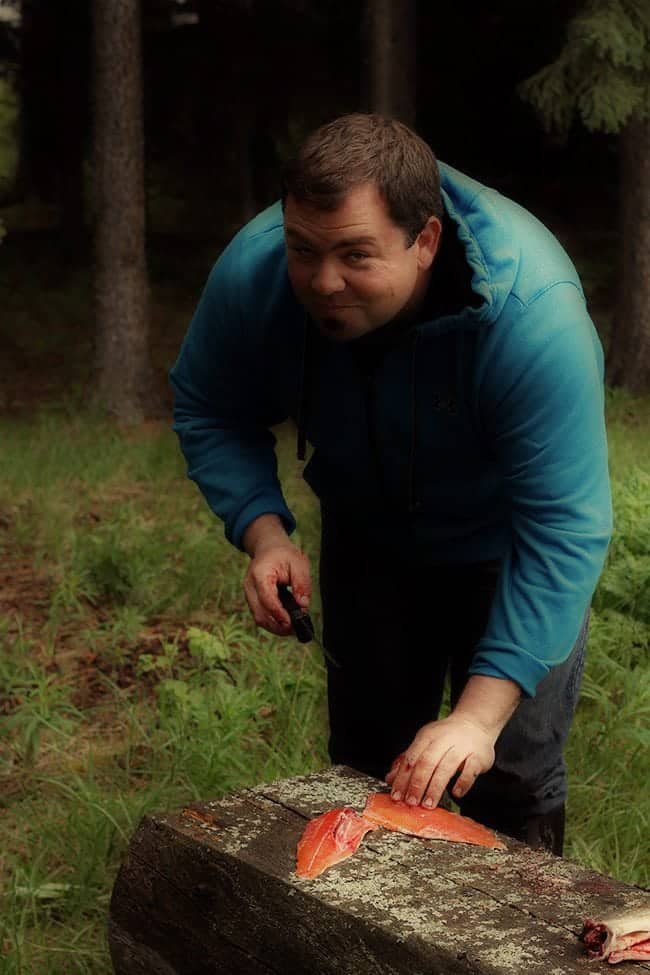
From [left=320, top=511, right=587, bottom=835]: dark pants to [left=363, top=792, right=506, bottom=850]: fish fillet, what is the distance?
39 centimetres

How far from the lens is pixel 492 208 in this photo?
274cm

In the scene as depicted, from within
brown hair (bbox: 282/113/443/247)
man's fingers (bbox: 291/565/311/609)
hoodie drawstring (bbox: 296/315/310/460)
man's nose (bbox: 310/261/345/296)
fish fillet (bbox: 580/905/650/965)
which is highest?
brown hair (bbox: 282/113/443/247)

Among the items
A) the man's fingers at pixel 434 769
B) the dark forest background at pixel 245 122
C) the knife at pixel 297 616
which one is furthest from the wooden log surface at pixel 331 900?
the dark forest background at pixel 245 122

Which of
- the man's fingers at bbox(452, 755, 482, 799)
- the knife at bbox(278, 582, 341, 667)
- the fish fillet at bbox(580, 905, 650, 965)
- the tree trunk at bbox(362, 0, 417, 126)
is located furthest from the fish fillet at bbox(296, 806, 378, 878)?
the tree trunk at bbox(362, 0, 417, 126)

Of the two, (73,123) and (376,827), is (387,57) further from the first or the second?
(376,827)

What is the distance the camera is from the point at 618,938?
2256mm

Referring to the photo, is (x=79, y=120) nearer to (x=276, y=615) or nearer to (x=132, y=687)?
(x=132, y=687)

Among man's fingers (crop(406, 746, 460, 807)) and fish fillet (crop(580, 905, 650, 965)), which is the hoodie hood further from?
fish fillet (crop(580, 905, 650, 965))

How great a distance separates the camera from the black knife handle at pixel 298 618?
2.93 meters

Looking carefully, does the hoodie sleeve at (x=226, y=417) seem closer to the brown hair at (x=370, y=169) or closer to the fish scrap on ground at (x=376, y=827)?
the brown hair at (x=370, y=169)

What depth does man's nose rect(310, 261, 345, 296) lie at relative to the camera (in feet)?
8.26

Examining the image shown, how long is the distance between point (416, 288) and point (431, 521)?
63 cm

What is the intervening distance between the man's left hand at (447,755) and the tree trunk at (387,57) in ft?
26.9

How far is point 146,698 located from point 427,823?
2.44 m
